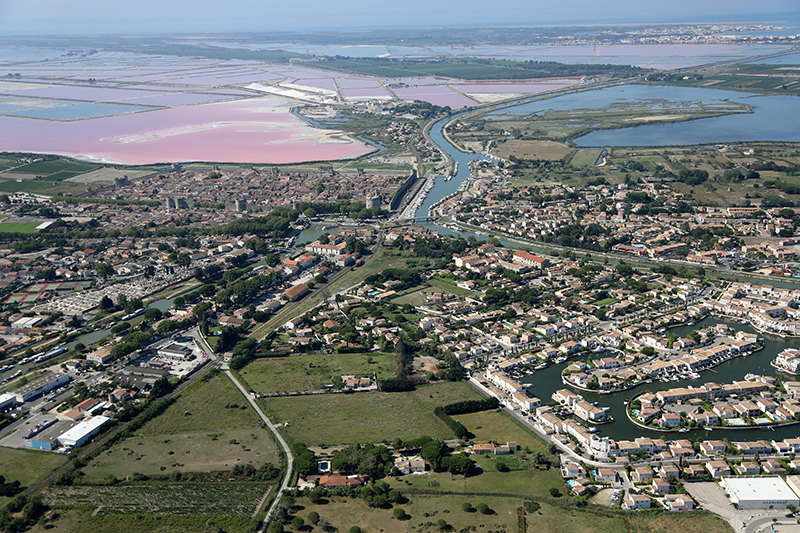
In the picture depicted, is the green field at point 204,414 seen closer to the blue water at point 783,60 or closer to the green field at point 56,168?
the green field at point 56,168

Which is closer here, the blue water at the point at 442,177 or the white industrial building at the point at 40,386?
the white industrial building at the point at 40,386

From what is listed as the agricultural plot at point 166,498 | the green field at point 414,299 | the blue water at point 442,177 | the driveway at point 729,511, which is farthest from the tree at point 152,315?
the driveway at point 729,511

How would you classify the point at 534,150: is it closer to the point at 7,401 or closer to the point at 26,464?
the point at 7,401

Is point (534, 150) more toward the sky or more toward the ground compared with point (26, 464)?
more toward the sky

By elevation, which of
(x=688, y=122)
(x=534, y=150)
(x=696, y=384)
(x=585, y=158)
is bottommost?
(x=696, y=384)

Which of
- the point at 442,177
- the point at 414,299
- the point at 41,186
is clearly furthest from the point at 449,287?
the point at 41,186

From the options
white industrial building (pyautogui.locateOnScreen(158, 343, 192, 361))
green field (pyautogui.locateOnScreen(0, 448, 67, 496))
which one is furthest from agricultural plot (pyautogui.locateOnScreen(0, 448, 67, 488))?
white industrial building (pyautogui.locateOnScreen(158, 343, 192, 361))
